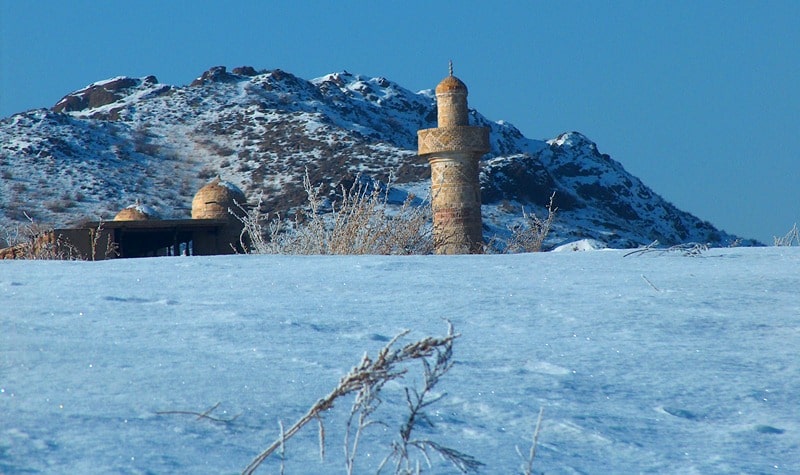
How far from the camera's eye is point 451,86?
17.5 m

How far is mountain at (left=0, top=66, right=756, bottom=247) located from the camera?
47625 mm

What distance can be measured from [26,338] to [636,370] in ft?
6.96

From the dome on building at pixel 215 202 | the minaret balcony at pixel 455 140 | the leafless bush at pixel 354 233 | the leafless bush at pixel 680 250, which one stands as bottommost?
the leafless bush at pixel 680 250

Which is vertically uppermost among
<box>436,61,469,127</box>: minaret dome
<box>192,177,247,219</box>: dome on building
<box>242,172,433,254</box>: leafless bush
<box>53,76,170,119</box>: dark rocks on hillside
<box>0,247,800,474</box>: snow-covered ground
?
<box>53,76,170,119</box>: dark rocks on hillside

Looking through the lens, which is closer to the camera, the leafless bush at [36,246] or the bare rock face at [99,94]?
the leafless bush at [36,246]

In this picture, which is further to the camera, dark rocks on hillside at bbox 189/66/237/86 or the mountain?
dark rocks on hillside at bbox 189/66/237/86

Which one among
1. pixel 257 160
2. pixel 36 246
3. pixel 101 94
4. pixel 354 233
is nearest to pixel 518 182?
pixel 257 160

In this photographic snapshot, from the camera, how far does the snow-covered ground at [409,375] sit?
7.92 ft

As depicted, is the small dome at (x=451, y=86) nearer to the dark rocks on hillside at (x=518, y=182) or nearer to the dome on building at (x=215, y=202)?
the dome on building at (x=215, y=202)

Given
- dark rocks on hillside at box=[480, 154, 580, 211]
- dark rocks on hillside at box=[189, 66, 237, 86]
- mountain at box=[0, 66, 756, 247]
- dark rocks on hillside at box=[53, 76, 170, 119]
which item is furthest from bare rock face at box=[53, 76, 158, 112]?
dark rocks on hillside at box=[480, 154, 580, 211]

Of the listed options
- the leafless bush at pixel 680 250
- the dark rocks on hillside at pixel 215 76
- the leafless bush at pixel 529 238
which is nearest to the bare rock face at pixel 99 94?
the dark rocks on hillside at pixel 215 76

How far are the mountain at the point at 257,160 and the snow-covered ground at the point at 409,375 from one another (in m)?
36.9

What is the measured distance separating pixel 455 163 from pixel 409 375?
47.9ft

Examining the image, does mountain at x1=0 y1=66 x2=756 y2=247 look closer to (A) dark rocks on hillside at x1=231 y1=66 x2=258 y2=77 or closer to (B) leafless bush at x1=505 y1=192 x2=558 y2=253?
(A) dark rocks on hillside at x1=231 y1=66 x2=258 y2=77
